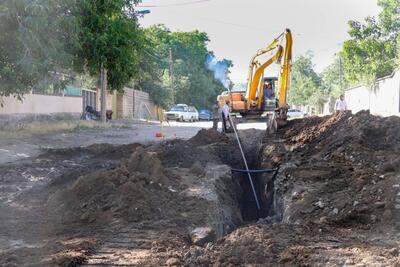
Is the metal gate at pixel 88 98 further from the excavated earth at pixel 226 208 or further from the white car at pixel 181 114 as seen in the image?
the excavated earth at pixel 226 208

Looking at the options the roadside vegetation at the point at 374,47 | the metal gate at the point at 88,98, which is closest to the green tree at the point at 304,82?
the roadside vegetation at the point at 374,47

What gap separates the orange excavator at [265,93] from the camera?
17984 mm

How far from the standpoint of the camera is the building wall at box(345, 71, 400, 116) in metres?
29.9

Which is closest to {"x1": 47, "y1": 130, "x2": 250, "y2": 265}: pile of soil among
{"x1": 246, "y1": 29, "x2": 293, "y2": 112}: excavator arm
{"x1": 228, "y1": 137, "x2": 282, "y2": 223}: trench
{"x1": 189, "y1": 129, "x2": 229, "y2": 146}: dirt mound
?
{"x1": 228, "y1": 137, "x2": 282, "y2": 223}: trench

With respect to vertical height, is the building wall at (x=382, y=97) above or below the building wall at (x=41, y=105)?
above

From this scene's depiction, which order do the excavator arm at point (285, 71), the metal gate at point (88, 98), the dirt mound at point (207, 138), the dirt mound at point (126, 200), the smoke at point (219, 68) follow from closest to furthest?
the dirt mound at point (126, 200), the dirt mound at point (207, 138), the excavator arm at point (285, 71), the metal gate at point (88, 98), the smoke at point (219, 68)

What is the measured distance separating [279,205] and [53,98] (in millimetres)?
19336

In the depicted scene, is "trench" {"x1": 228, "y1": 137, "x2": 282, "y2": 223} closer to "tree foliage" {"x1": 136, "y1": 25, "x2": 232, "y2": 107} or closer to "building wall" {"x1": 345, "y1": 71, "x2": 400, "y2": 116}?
"building wall" {"x1": 345, "y1": 71, "x2": 400, "y2": 116}

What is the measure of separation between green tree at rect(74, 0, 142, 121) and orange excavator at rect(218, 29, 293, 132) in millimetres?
4401

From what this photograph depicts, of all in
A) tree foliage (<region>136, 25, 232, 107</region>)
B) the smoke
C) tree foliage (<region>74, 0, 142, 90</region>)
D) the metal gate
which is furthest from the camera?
the smoke

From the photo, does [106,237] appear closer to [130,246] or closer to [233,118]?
[130,246]

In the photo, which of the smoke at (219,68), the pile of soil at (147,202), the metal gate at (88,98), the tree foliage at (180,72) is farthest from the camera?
the smoke at (219,68)

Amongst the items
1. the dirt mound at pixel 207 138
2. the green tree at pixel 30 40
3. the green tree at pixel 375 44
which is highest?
the green tree at pixel 375 44

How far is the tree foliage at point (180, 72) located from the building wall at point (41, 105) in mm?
17494
